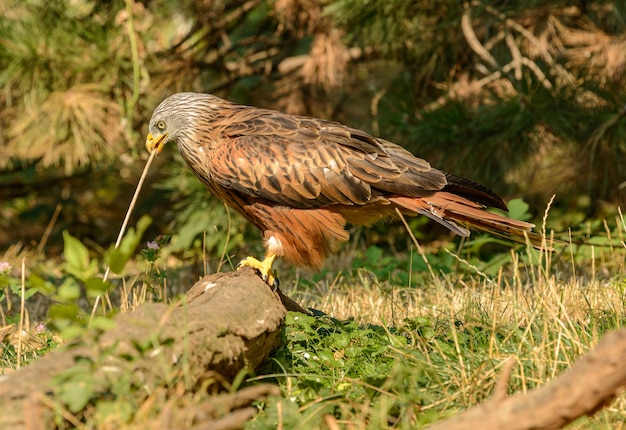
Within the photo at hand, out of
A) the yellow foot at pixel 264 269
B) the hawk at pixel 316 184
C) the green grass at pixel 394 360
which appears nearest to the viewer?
the green grass at pixel 394 360

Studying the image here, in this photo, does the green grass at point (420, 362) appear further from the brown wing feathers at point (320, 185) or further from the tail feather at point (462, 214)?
the brown wing feathers at point (320, 185)

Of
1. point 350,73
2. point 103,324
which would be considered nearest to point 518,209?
point 350,73

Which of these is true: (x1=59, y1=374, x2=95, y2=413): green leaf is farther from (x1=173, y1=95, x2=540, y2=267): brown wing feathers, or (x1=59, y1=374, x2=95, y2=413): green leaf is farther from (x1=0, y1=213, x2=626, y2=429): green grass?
(x1=173, y1=95, x2=540, y2=267): brown wing feathers

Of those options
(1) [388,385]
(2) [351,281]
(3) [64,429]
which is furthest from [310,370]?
(2) [351,281]

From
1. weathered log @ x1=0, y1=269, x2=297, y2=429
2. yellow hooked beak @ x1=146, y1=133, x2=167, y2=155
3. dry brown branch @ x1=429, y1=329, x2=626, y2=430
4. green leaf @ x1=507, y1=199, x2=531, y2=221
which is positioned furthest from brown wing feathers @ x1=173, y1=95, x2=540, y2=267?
dry brown branch @ x1=429, y1=329, x2=626, y2=430

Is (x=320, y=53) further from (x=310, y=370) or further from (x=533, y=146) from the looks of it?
(x=310, y=370)

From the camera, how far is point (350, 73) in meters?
7.49

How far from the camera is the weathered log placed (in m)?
2.22

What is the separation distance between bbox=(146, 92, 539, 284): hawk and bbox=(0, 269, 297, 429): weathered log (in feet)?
3.33

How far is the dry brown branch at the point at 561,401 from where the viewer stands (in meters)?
2.06

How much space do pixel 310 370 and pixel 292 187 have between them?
1203mm

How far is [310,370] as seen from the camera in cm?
316

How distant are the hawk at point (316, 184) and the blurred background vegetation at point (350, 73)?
1.80 metres

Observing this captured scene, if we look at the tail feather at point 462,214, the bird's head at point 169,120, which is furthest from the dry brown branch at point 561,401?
the bird's head at point 169,120
